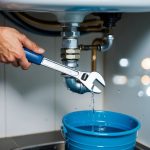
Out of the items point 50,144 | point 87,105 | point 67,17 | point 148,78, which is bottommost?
point 50,144

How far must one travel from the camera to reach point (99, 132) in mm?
722

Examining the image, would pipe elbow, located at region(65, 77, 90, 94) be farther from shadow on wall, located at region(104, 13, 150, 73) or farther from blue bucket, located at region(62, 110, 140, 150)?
shadow on wall, located at region(104, 13, 150, 73)

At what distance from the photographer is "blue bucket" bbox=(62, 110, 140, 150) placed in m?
0.67

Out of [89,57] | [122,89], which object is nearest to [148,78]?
[122,89]

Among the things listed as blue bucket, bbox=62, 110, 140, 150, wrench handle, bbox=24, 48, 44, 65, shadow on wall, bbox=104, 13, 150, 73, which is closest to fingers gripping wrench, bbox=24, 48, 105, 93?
wrench handle, bbox=24, 48, 44, 65

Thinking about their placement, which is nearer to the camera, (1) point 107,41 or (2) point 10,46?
(2) point 10,46

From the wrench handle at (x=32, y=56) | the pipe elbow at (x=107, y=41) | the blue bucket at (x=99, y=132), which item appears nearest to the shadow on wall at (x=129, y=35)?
the pipe elbow at (x=107, y=41)

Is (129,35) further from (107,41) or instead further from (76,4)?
(76,4)

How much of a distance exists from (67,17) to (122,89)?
41cm

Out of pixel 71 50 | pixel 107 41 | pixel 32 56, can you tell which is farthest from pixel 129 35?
pixel 32 56

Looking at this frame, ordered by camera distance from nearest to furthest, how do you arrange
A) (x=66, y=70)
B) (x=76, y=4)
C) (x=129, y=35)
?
(x=76, y=4), (x=66, y=70), (x=129, y=35)

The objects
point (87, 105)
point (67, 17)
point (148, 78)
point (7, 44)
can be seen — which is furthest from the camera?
point (87, 105)

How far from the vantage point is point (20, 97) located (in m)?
1.02

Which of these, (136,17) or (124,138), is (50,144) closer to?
(124,138)
